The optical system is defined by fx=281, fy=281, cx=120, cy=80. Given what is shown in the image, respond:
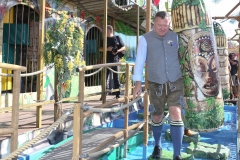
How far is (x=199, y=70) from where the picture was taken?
2850mm

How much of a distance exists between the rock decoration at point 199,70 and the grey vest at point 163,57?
3.3 inches

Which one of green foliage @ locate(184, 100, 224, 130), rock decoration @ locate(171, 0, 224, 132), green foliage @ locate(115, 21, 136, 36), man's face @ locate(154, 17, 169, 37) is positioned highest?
green foliage @ locate(115, 21, 136, 36)

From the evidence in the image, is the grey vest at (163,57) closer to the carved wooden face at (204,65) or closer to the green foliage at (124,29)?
the carved wooden face at (204,65)

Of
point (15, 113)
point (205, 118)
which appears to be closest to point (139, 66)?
point (205, 118)

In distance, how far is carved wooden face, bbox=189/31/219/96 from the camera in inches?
112

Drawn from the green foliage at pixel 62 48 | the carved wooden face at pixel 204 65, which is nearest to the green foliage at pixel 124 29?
the green foliage at pixel 62 48

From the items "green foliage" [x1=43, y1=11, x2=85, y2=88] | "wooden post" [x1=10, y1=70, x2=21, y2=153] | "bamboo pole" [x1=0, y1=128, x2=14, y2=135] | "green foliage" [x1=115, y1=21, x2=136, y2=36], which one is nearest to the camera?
"bamboo pole" [x1=0, y1=128, x2=14, y2=135]

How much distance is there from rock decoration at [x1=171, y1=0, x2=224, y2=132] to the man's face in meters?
0.19

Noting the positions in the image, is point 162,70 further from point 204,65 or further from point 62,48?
point 62,48

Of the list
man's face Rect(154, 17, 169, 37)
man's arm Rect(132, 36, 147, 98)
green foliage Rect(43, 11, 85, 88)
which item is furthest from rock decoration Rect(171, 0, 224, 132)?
green foliage Rect(43, 11, 85, 88)

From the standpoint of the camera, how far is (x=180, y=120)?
2830 millimetres

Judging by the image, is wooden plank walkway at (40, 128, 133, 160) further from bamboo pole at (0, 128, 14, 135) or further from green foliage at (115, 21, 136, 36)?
green foliage at (115, 21, 136, 36)

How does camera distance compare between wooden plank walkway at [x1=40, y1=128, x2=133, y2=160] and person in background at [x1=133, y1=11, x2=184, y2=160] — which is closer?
person in background at [x1=133, y1=11, x2=184, y2=160]

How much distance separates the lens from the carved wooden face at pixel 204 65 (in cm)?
285
